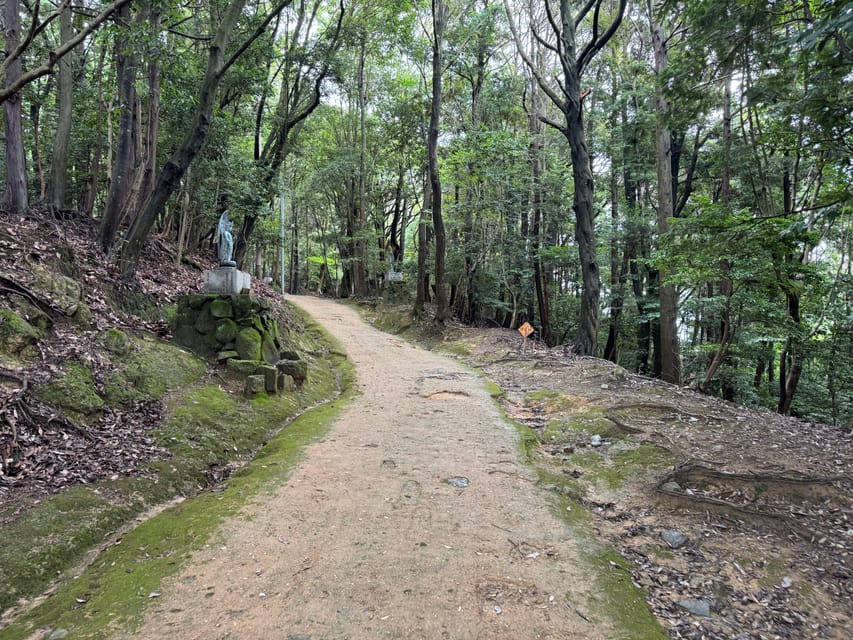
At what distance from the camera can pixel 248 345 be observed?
7316 millimetres

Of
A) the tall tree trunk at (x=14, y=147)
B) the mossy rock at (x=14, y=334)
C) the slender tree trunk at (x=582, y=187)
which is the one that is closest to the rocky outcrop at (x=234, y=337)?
the mossy rock at (x=14, y=334)

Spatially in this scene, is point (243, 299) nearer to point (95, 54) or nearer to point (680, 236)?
point (680, 236)

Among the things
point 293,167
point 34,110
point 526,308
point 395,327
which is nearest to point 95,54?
point 34,110

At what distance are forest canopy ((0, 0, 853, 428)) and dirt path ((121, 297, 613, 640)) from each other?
142 inches

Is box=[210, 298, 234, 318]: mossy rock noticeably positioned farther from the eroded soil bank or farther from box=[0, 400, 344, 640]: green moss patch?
box=[0, 400, 344, 640]: green moss patch

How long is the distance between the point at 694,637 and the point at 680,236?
15.7 ft

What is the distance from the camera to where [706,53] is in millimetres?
5895

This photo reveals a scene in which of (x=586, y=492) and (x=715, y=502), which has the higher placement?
(x=715, y=502)

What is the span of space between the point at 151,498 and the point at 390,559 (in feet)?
7.31

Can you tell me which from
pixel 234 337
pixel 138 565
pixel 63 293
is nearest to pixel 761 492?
pixel 138 565

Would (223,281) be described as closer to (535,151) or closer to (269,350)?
(269,350)

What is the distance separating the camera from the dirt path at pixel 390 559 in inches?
98.5

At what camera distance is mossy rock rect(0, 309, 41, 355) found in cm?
445

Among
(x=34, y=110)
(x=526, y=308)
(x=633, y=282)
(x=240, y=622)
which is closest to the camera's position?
(x=240, y=622)
